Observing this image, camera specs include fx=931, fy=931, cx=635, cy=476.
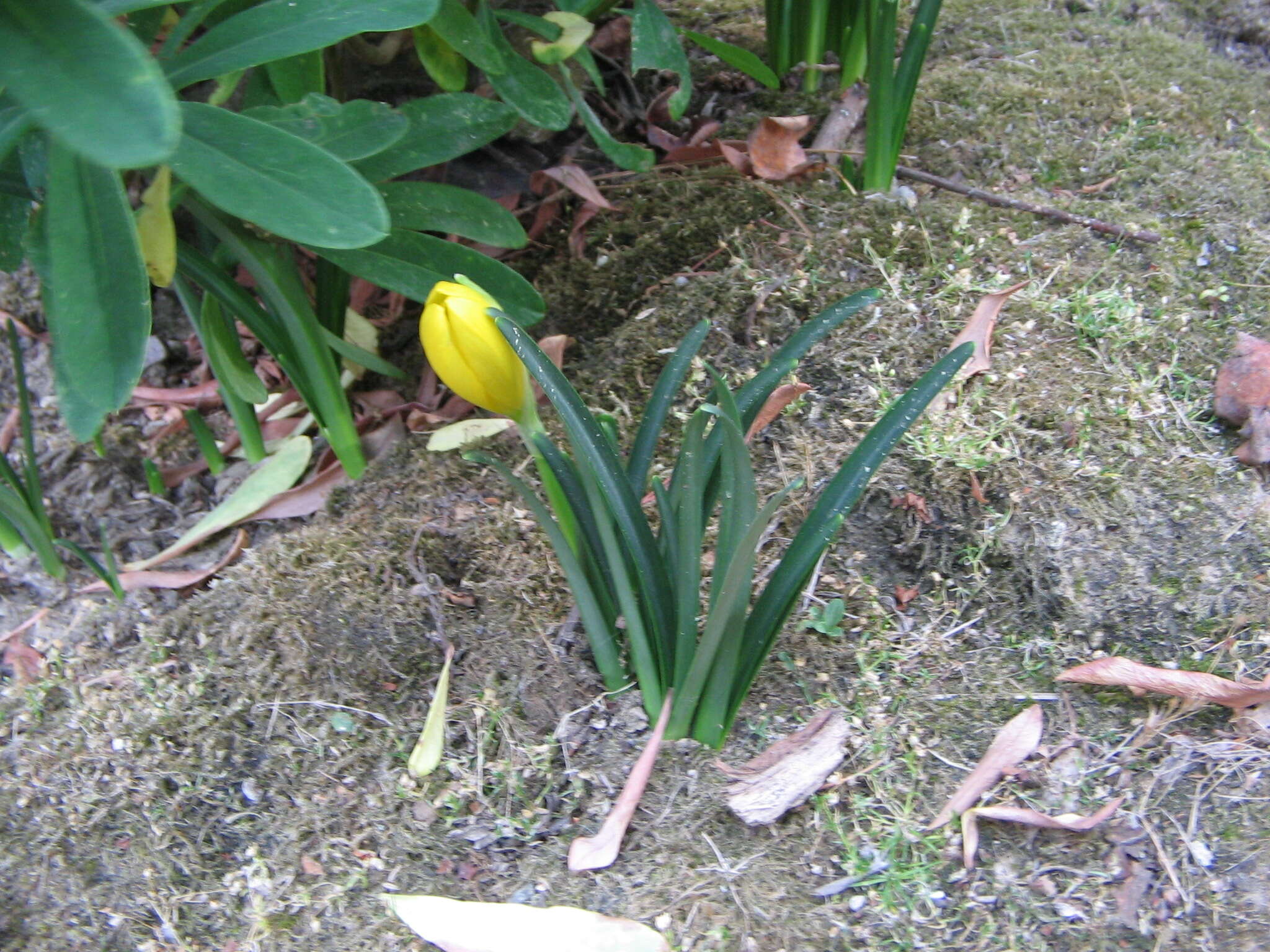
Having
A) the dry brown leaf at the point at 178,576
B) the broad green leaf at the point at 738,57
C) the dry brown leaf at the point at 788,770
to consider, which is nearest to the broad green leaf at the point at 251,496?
the dry brown leaf at the point at 178,576

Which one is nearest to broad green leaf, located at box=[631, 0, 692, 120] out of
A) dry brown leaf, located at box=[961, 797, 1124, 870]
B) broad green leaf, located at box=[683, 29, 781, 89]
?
broad green leaf, located at box=[683, 29, 781, 89]

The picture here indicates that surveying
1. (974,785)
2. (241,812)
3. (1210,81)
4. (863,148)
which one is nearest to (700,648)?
(974,785)

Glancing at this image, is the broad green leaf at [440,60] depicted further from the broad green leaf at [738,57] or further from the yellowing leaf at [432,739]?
the yellowing leaf at [432,739]

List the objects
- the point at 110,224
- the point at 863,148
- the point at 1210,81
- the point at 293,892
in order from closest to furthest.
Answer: the point at 110,224
the point at 293,892
the point at 863,148
the point at 1210,81

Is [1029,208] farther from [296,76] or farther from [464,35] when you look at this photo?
[296,76]

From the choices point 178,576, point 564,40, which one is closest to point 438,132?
point 564,40

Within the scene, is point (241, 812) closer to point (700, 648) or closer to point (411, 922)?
point (411, 922)
